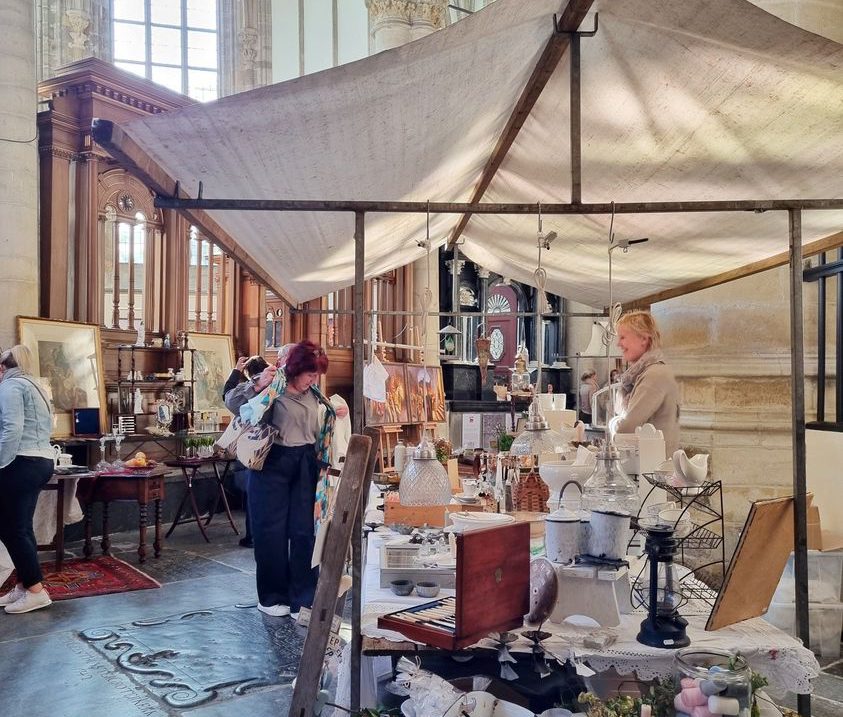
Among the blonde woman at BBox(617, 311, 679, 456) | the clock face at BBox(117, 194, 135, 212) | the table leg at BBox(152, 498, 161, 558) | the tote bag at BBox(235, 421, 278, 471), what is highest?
the clock face at BBox(117, 194, 135, 212)

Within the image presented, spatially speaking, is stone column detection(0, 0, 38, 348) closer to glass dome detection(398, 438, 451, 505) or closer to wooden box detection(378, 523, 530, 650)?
glass dome detection(398, 438, 451, 505)

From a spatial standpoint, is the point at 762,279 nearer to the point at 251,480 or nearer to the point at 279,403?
the point at 279,403

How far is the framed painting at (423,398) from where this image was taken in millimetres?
9367

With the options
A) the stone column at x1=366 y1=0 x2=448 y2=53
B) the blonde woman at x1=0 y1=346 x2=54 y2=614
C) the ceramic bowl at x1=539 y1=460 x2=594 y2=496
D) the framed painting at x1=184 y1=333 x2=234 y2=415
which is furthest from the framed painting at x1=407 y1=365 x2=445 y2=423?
the ceramic bowl at x1=539 y1=460 x2=594 y2=496

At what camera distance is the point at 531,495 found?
12.7 ft

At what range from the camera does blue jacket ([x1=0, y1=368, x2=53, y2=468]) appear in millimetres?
4820

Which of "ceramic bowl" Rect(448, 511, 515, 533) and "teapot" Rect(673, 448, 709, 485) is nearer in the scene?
"teapot" Rect(673, 448, 709, 485)

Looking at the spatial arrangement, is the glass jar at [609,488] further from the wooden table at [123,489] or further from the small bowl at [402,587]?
the wooden table at [123,489]

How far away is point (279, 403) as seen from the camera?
473 cm

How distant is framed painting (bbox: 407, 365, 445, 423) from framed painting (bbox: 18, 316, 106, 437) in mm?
3532

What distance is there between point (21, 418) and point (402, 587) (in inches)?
131

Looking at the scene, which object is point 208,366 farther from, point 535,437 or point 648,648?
point 648,648

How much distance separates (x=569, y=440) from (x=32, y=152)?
542 cm

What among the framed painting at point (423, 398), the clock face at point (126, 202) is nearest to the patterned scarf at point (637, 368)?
the framed painting at point (423, 398)
